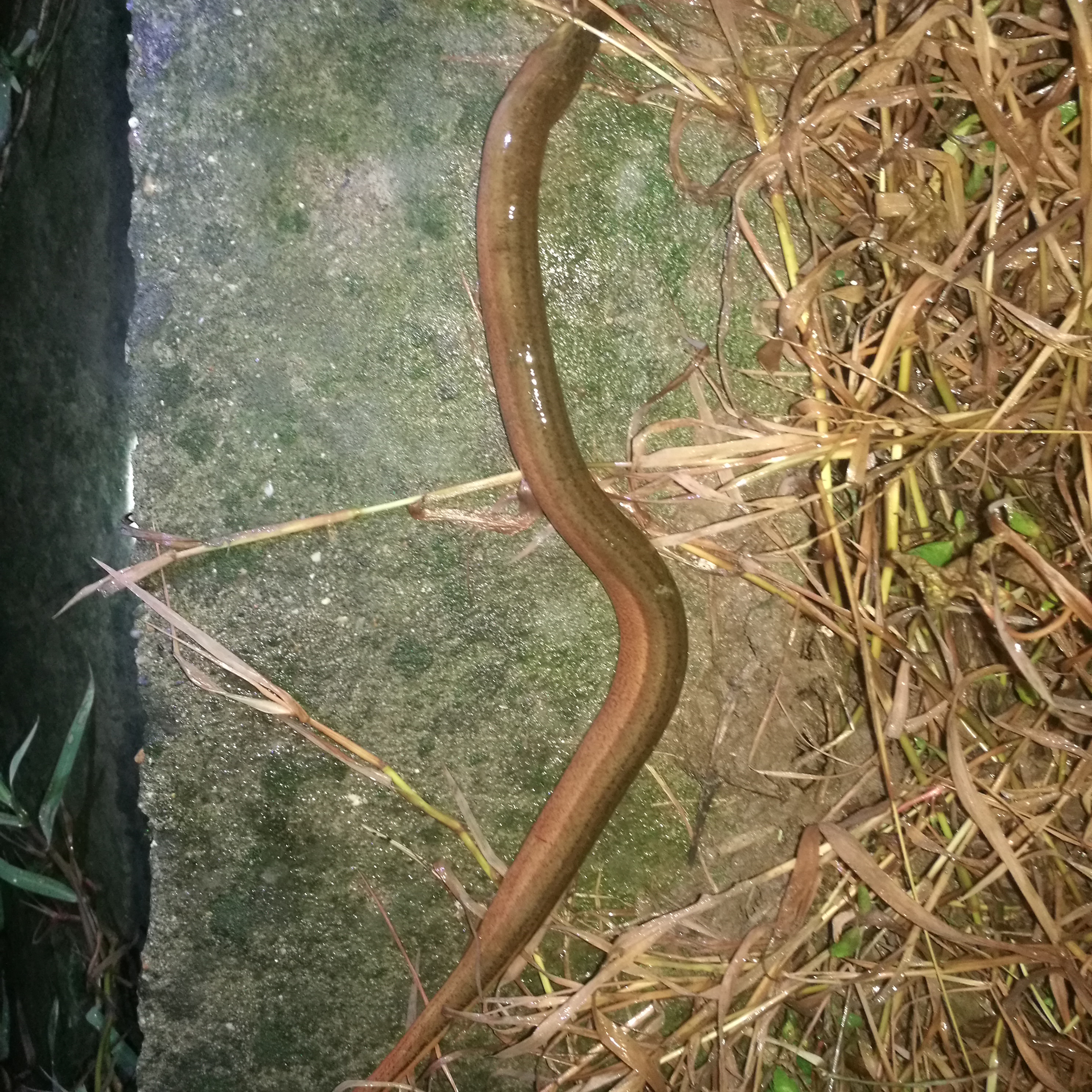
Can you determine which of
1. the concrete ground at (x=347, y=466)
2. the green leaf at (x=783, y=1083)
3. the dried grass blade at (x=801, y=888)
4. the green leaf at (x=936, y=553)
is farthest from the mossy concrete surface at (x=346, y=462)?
the green leaf at (x=936, y=553)

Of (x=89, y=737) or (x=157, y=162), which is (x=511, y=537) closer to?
(x=157, y=162)

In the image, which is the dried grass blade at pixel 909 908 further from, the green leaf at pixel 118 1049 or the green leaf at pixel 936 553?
the green leaf at pixel 118 1049

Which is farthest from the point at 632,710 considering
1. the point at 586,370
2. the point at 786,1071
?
the point at 786,1071

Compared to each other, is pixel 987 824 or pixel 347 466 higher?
pixel 347 466

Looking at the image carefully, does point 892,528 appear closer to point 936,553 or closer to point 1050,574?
point 936,553

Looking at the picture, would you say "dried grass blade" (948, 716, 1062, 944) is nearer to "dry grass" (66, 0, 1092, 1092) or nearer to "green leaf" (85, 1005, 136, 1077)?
"dry grass" (66, 0, 1092, 1092)

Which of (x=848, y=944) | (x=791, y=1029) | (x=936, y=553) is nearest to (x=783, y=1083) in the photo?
(x=791, y=1029)
